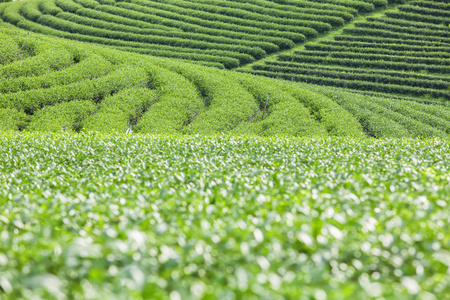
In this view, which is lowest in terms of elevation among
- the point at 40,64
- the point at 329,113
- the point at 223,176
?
the point at 329,113

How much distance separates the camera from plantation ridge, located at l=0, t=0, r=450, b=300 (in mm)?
4766

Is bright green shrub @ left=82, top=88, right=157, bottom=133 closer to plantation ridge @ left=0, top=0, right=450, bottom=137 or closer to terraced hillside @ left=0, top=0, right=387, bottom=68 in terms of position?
plantation ridge @ left=0, top=0, right=450, bottom=137

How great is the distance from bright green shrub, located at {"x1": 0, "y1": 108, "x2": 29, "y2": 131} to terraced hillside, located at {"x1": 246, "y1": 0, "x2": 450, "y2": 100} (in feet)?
98.6

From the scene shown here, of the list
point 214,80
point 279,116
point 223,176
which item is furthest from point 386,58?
point 223,176

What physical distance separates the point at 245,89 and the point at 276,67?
1523 cm

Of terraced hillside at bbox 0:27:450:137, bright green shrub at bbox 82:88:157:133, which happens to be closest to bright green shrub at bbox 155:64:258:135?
terraced hillside at bbox 0:27:450:137

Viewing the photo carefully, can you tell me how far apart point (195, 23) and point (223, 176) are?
2316 inches

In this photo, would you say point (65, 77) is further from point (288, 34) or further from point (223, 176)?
point (288, 34)

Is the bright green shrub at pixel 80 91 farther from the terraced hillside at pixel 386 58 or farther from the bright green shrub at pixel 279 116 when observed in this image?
the terraced hillside at pixel 386 58

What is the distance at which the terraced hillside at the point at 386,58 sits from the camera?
1913 inches

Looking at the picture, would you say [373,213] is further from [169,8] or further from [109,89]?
[169,8]

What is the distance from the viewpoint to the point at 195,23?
2581 inches

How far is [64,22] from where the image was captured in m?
66.1

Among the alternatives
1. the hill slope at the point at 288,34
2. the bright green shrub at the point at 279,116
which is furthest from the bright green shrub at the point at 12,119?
the hill slope at the point at 288,34
